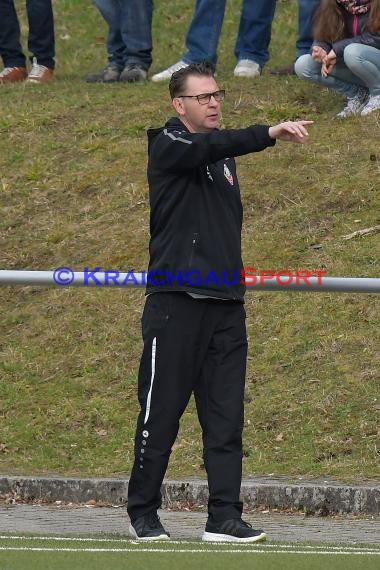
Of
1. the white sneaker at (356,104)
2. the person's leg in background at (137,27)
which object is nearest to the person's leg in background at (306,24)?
the white sneaker at (356,104)

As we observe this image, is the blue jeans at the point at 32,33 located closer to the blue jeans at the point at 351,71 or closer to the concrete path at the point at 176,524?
the blue jeans at the point at 351,71

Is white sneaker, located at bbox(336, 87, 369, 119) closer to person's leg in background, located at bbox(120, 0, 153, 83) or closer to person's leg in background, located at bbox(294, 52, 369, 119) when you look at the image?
person's leg in background, located at bbox(294, 52, 369, 119)

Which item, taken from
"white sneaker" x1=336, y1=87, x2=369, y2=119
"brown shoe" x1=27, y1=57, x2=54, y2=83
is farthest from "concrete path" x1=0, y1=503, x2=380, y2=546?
"brown shoe" x1=27, y1=57, x2=54, y2=83

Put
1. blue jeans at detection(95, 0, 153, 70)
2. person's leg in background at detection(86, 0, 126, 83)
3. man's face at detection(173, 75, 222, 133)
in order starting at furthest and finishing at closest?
person's leg in background at detection(86, 0, 126, 83) → blue jeans at detection(95, 0, 153, 70) → man's face at detection(173, 75, 222, 133)

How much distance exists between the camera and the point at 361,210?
1118cm

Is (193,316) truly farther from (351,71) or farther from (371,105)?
(371,105)

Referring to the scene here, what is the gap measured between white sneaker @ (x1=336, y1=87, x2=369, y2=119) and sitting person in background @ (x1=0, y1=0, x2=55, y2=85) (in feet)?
12.1

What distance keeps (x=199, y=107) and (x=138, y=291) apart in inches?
178

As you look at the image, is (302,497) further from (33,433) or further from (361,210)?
(361,210)

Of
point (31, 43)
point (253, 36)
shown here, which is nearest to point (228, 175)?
point (253, 36)

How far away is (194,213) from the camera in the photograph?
21.2ft

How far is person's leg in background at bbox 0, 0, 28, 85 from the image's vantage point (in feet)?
48.6

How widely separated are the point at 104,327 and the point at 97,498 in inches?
85.0

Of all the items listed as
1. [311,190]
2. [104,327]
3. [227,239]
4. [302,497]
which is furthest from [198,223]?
[311,190]
